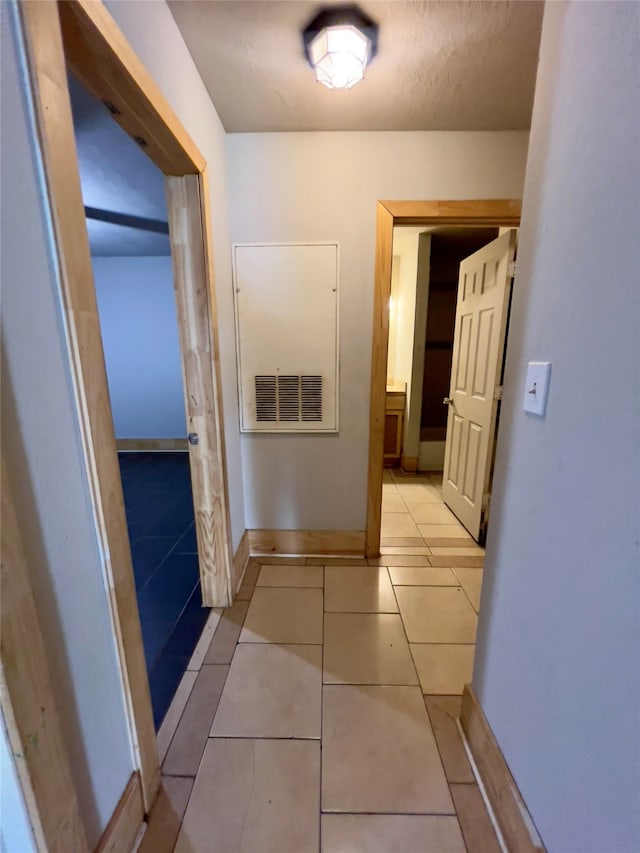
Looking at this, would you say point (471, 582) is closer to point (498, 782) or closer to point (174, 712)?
point (498, 782)

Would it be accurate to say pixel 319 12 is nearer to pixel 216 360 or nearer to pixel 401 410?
pixel 216 360

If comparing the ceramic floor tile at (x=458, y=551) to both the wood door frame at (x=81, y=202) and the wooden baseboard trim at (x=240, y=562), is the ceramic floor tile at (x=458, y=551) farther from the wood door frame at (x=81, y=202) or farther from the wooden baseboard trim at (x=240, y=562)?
the wood door frame at (x=81, y=202)

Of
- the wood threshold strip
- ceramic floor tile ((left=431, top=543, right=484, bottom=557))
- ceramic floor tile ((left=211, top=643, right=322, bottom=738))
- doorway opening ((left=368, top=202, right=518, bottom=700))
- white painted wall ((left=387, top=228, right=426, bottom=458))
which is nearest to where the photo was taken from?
the wood threshold strip

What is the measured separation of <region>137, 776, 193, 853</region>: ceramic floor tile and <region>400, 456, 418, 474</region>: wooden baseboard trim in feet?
10.4

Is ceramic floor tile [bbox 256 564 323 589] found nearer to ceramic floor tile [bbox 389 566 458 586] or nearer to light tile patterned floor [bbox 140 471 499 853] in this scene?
light tile patterned floor [bbox 140 471 499 853]

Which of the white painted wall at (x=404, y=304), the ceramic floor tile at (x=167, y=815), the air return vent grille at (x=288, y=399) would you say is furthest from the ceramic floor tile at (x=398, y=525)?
the ceramic floor tile at (x=167, y=815)

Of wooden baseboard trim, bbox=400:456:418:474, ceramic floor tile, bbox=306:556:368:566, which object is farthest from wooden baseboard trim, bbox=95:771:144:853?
wooden baseboard trim, bbox=400:456:418:474

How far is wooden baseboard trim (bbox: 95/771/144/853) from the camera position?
809 mm

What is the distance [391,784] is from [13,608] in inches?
47.3

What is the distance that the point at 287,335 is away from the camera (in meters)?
2.00

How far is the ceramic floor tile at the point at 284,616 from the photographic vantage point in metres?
1.59

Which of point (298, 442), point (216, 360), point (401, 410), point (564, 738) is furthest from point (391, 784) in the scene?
point (401, 410)

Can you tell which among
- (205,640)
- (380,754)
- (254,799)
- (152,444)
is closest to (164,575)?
(205,640)

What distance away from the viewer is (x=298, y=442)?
7.04 ft
